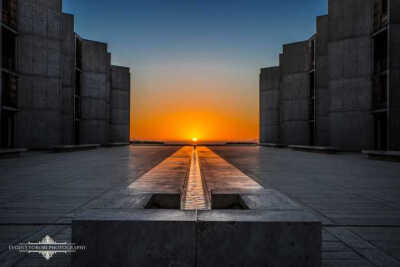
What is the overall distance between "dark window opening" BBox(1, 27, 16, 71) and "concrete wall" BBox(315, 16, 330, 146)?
27.8 meters

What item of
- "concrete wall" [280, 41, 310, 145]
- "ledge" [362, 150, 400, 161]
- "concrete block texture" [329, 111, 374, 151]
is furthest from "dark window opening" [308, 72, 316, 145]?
"ledge" [362, 150, 400, 161]

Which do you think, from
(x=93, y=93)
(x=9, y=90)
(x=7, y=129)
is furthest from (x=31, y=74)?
(x=93, y=93)

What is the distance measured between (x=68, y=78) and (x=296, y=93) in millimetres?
25474

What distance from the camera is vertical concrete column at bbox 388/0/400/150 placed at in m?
17.0

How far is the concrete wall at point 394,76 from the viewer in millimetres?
16984

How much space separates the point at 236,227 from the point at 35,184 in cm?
691

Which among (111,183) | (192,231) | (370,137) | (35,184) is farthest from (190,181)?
(370,137)

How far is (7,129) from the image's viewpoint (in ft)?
67.0

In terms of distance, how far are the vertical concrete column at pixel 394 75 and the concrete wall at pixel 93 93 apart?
28.2 meters

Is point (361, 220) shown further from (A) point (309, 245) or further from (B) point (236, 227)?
(B) point (236, 227)

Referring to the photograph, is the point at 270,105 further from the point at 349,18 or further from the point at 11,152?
the point at 11,152

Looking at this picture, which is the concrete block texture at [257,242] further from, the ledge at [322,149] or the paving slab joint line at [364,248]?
the ledge at [322,149]

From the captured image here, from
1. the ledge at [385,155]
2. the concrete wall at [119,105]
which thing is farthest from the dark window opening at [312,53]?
the concrete wall at [119,105]

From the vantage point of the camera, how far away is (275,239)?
7.78ft
